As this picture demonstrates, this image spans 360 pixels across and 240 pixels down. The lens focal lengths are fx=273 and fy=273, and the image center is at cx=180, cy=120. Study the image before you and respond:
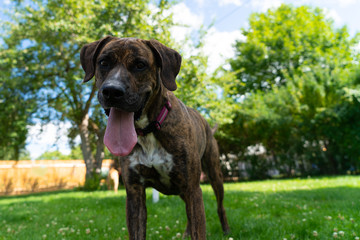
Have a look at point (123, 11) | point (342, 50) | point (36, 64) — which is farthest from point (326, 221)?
point (342, 50)

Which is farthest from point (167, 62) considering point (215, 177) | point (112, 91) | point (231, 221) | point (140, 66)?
point (231, 221)

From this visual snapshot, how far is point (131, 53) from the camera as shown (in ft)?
7.39

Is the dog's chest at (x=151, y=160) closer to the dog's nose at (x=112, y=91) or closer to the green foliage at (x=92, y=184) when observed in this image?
the dog's nose at (x=112, y=91)

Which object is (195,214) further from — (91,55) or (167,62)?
(91,55)

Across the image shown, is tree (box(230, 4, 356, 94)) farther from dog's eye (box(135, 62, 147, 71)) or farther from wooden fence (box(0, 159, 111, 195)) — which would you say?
dog's eye (box(135, 62, 147, 71))

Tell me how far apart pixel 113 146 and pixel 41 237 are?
8.63 feet

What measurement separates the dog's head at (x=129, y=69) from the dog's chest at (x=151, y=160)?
0.36 meters

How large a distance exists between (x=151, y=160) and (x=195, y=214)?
0.62m

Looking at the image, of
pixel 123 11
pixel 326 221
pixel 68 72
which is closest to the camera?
pixel 326 221

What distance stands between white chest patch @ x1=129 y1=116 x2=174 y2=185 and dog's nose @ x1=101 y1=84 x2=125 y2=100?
1.89 feet

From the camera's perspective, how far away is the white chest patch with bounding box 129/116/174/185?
2.40 metres

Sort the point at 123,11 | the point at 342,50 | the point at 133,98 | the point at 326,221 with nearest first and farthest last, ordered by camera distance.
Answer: the point at 133,98 < the point at 326,221 < the point at 123,11 < the point at 342,50

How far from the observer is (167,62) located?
2416 millimetres

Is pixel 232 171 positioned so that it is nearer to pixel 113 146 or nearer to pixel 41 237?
pixel 41 237
